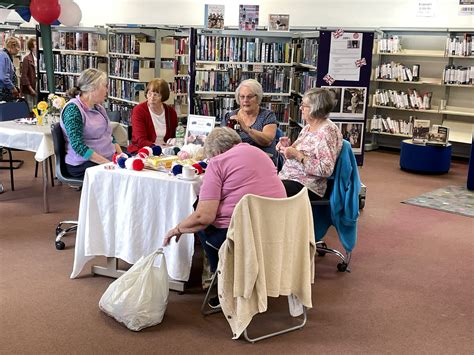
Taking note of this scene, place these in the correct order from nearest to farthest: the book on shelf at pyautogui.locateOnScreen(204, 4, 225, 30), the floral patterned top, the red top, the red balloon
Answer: the floral patterned top < the red top < the red balloon < the book on shelf at pyautogui.locateOnScreen(204, 4, 225, 30)

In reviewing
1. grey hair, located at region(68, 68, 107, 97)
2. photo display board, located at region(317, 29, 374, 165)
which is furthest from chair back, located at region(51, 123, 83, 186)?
photo display board, located at region(317, 29, 374, 165)

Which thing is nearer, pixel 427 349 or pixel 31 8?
pixel 427 349

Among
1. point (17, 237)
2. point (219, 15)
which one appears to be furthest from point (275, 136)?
point (219, 15)

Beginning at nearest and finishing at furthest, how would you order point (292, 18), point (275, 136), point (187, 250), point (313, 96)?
point (187, 250)
point (313, 96)
point (275, 136)
point (292, 18)

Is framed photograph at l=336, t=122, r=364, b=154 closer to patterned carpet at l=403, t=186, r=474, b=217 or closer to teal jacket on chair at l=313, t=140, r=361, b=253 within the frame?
patterned carpet at l=403, t=186, r=474, b=217

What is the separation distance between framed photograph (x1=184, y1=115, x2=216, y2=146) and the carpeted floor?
91cm

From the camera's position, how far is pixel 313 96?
4.09 metres

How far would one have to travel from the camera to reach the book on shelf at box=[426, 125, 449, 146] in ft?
25.6

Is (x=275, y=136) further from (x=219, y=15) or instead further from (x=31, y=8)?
(x=31, y=8)

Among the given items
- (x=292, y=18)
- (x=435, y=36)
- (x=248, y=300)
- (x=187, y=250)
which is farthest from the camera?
(x=292, y=18)

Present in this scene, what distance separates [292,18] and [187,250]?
7.80 m

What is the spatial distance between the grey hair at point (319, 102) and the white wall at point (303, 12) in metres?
5.84

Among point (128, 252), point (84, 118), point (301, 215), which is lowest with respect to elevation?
point (128, 252)

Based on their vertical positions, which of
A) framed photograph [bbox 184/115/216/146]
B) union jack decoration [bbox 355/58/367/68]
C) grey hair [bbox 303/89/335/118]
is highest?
union jack decoration [bbox 355/58/367/68]
